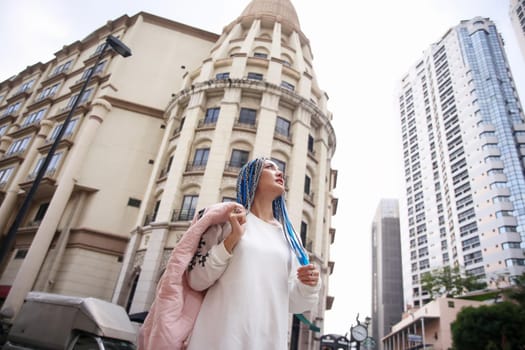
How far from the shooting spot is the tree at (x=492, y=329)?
18.5 meters

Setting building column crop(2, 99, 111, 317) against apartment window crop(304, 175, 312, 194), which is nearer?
building column crop(2, 99, 111, 317)

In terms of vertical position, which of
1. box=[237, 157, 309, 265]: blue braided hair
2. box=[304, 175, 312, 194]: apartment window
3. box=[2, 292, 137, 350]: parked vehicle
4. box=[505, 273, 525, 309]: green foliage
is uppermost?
box=[304, 175, 312, 194]: apartment window

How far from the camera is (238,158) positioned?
1666cm

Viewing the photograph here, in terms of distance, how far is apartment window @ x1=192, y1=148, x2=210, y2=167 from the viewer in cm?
1669

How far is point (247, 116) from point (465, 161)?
181ft

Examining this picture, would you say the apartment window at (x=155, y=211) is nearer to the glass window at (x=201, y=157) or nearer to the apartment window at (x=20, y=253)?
the glass window at (x=201, y=157)

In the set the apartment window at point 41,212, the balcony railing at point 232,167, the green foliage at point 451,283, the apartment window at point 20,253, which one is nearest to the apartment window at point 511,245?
the green foliage at point 451,283

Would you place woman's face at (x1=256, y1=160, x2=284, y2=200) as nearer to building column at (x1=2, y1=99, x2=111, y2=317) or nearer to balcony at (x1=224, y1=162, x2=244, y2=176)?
balcony at (x1=224, y1=162, x2=244, y2=176)

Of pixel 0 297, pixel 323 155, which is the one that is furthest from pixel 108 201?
pixel 323 155

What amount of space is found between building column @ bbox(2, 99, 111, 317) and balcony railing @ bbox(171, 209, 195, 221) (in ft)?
22.8

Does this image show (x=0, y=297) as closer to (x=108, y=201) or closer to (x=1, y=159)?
(x=108, y=201)

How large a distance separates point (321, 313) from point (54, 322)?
13283 mm

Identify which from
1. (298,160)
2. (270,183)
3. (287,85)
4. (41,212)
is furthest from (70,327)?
(287,85)

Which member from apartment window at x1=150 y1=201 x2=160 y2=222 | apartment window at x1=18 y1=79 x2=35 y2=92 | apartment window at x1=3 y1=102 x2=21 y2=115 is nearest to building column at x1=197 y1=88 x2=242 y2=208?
apartment window at x1=150 y1=201 x2=160 y2=222
